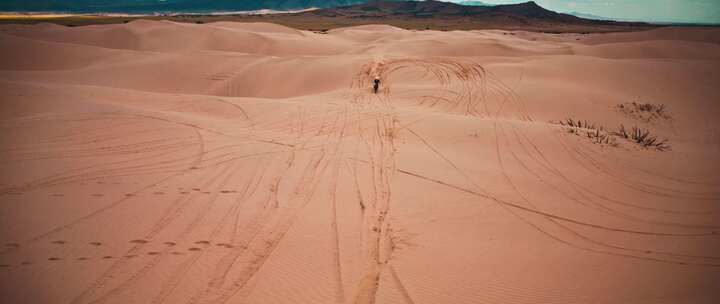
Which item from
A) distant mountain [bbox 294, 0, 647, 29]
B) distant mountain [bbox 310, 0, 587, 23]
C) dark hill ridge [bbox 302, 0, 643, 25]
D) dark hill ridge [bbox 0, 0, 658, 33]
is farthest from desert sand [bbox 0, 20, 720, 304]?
distant mountain [bbox 310, 0, 587, 23]

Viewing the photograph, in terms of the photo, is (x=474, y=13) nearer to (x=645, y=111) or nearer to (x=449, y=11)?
(x=449, y=11)

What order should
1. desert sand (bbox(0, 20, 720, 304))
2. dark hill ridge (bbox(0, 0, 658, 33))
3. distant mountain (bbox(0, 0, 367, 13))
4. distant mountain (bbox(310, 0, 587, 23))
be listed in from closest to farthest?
1. desert sand (bbox(0, 20, 720, 304))
2. dark hill ridge (bbox(0, 0, 658, 33))
3. distant mountain (bbox(310, 0, 587, 23))
4. distant mountain (bbox(0, 0, 367, 13))

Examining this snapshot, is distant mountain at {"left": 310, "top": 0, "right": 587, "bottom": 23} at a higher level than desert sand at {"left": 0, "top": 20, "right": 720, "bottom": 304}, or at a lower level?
higher

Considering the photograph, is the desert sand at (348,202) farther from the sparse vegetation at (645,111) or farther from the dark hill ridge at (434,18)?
the dark hill ridge at (434,18)

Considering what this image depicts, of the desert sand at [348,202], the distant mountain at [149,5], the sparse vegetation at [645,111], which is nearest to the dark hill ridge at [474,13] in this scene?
the distant mountain at [149,5]

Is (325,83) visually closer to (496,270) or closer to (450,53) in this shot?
(450,53)

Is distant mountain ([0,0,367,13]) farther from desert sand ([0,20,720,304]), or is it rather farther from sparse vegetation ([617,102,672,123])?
sparse vegetation ([617,102,672,123])
